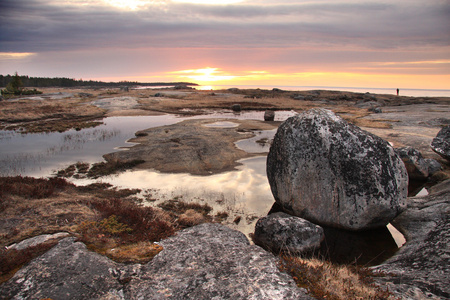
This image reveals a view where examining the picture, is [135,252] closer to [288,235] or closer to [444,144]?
[288,235]

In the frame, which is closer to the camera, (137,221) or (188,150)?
(137,221)

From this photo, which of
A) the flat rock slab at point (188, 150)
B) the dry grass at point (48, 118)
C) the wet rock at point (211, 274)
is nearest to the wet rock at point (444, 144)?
the flat rock slab at point (188, 150)

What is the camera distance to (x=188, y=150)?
23734mm

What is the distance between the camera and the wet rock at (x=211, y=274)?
612 cm

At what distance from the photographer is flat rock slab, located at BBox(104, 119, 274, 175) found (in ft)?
65.3

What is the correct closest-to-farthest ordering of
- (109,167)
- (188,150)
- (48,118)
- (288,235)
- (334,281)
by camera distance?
(334,281) < (288,235) < (109,167) < (188,150) < (48,118)

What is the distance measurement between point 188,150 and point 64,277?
57.6ft

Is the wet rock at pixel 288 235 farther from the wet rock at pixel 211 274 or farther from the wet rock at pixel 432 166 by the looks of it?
the wet rock at pixel 432 166

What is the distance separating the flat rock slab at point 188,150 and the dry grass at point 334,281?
39.7 ft

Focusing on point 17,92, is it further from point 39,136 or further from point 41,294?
point 41,294

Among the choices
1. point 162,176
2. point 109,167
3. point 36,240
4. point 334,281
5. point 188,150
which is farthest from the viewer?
point 188,150

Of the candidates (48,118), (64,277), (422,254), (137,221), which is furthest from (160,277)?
(48,118)

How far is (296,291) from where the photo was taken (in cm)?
613

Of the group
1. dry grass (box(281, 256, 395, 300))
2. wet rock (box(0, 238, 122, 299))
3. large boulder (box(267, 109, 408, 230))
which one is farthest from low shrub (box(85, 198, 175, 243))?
large boulder (box(267, 109, 408, 230))
